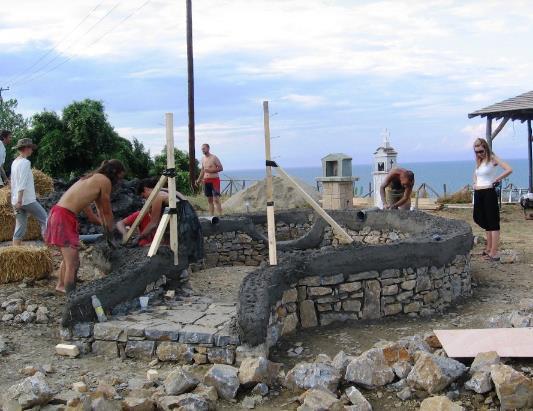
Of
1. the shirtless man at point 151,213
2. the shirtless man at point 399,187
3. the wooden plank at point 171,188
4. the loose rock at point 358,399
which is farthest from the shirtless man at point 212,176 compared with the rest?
the loose rock at point 358,399

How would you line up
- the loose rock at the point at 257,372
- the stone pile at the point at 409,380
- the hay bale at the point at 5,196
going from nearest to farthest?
the stone pile at the point at 409,380, the loose rock at the point at 257,372, the hay bale at the point at 5,196

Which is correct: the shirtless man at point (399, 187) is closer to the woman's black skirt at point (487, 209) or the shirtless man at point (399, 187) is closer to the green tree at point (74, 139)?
the woman's black skirt at point (487, 209)

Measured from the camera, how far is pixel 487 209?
29.8ft

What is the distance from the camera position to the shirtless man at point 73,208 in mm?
6422

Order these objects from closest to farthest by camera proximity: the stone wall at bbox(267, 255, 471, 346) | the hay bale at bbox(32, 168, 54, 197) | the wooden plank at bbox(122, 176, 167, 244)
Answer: the stone wall at bbox(267, 255, 471, 346), the wooden plank at bbox(122, 176, 167, 244), the hay bale at bbox(32, 168, 54, 197)

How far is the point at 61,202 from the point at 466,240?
4.93 m

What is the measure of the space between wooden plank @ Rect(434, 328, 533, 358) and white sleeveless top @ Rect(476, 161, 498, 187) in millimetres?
4292

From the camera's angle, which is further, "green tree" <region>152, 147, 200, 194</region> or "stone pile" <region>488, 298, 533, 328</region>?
"green tree" <region>152, 147, 200, 194</region>

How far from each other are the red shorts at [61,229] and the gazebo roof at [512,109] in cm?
1266

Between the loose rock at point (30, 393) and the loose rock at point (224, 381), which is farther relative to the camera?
the loose rock at point (224, 381)

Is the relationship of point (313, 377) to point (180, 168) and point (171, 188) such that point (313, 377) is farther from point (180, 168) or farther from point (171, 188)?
Answer: point (180, 168)

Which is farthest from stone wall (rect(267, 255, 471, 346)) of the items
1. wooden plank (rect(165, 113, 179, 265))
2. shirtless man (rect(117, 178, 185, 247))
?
shirtless man (rect(117, 178, 185, 247))

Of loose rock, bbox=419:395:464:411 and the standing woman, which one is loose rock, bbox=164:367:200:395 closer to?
loose rock, bbox=419:395:464:411

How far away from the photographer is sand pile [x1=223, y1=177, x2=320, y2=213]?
16944mm
